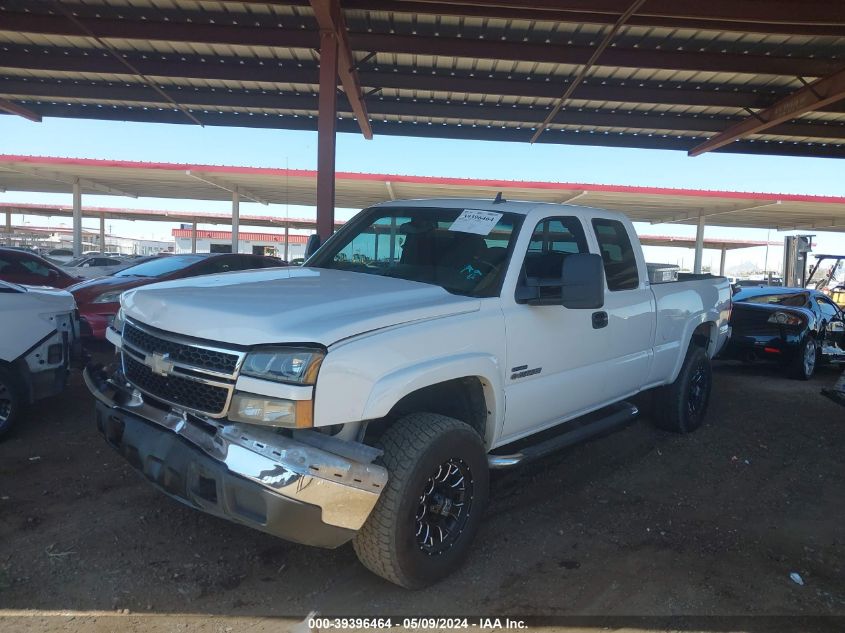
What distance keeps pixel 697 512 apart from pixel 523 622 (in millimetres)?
1960

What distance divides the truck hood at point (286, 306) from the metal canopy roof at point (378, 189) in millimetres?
16044

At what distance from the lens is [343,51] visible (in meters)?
9.77

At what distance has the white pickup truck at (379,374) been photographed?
2605mm

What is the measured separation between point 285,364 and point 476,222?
1787mm

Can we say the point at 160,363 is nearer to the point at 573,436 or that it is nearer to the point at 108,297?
the point at 573,436

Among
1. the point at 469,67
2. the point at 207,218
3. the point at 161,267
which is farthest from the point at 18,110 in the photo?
the point at 207,218

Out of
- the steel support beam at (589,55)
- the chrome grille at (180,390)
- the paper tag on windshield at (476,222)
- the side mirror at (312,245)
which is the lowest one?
the chrome grille at (180,390)

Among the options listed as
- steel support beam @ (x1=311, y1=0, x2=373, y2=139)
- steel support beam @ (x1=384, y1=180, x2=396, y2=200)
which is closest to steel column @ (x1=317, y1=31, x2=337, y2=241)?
steel support beam @ (x1=311, y1=0, x2=373, y2=139)

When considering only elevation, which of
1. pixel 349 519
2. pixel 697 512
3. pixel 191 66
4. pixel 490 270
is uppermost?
pixel 191 66

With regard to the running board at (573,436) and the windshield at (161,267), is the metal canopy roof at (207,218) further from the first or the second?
the running board at (573,436)

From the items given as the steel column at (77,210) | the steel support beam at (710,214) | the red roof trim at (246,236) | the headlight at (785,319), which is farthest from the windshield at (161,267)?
the red roof trim at (246,236)

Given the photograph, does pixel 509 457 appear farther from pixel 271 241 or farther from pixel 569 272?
pixel 271 241

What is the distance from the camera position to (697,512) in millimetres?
4234

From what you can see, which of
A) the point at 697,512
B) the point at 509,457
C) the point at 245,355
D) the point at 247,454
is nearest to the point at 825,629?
the point at 697,512
